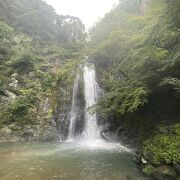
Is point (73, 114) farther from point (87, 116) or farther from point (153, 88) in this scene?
point (153, 88)

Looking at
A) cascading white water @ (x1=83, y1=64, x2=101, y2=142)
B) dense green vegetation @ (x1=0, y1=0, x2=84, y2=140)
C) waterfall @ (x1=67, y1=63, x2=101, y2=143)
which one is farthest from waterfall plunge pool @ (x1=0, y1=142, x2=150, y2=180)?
dense green vegetation @ (x1=0, y1=0, x2=84, y2=140)

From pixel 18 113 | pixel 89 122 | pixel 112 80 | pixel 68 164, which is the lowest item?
pixel 68 164

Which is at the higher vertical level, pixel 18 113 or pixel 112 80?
pixel 112 80

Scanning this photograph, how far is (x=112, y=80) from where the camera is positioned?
582 inches

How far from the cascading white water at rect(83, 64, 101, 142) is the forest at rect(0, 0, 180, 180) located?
0.39 meters

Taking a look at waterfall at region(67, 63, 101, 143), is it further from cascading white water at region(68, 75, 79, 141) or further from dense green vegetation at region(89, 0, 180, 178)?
dense green vegetation at region(89, 0, 180, 178)

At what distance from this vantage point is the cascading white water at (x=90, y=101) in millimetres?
14530

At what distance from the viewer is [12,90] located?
52.7ft

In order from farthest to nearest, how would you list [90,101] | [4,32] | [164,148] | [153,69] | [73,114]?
[4,32], [90,101], [73,114], [153,69], [164,148]

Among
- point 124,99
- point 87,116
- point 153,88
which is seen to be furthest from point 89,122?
point 153,88

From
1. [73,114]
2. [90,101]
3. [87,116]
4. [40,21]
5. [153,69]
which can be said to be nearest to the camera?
[153,69]

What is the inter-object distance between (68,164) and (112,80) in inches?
298

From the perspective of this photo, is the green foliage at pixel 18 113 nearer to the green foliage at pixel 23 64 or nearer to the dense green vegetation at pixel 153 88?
the green foliage at pixel 23 64

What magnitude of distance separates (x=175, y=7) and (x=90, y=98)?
1035 cm
